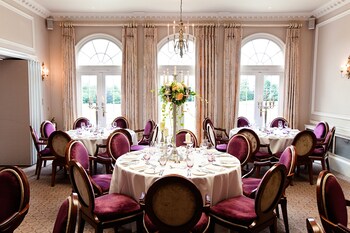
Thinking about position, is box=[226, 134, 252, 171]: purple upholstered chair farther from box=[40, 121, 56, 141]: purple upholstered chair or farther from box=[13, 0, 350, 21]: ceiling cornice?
box=[13, 0, 350, 21]: ceiling cornice

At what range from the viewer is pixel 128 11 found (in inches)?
276

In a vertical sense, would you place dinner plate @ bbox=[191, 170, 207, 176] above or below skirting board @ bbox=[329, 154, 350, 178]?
above

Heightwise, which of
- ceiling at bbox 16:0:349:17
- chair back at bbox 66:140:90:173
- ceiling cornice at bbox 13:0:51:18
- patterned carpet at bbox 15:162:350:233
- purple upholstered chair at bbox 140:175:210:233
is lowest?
patterned carpet at bbox 15:162:350:233

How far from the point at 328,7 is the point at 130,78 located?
5.09 metres

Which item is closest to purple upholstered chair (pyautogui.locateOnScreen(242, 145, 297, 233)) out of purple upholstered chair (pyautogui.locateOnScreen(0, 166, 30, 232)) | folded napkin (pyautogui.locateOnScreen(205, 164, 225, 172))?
folded napkin (pyautogui.locateOnScreen(205, 164, 225, 172))

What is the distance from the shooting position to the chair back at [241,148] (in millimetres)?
3984

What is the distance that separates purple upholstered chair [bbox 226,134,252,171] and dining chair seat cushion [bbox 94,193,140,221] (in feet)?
5.97

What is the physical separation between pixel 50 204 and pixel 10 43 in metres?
3.42

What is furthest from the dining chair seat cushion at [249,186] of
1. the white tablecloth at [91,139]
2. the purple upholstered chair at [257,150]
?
the white tablecloth at [91,139]

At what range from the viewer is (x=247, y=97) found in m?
7.58

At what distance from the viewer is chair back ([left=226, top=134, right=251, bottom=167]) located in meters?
3.98

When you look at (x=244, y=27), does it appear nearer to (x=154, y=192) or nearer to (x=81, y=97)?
(x=81, y=97)

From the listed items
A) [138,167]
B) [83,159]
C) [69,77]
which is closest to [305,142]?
[138,167]

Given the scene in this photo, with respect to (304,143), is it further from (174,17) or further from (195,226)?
(174,17)
